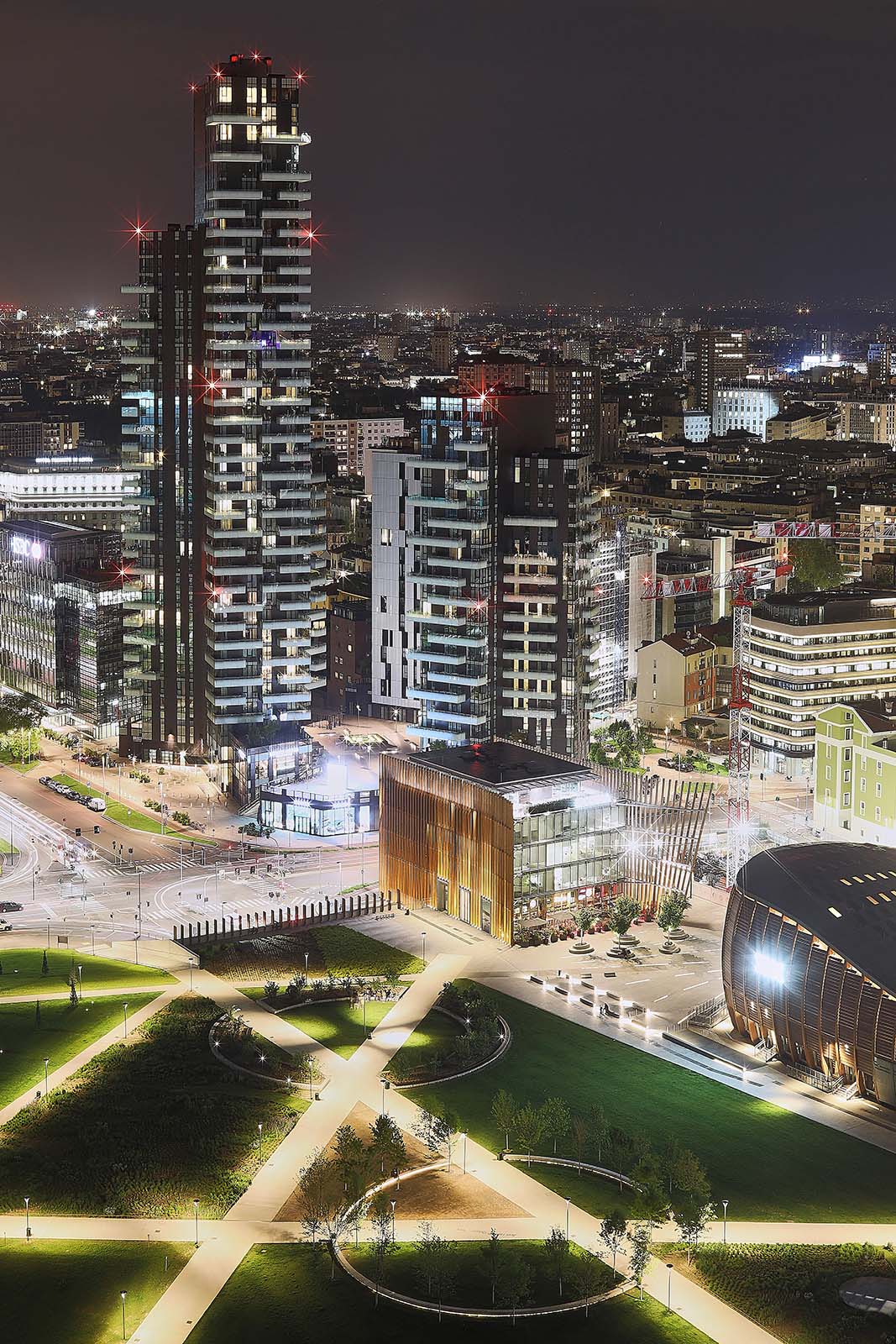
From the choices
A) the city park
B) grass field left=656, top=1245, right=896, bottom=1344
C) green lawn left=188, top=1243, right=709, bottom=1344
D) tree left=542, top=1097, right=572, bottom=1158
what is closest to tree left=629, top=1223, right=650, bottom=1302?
the city park

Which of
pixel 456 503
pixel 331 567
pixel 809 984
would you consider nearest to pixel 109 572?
pixel 456 503

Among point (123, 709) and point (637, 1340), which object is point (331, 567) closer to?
point (123, 709)

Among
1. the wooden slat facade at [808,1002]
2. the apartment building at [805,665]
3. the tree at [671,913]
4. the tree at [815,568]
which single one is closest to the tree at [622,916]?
the tree at [671,913]

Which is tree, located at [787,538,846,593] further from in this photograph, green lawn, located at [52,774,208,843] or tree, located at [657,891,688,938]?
tree, located at [657,891,688,938]

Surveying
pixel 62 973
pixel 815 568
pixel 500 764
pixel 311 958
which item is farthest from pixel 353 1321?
pixel 815 568

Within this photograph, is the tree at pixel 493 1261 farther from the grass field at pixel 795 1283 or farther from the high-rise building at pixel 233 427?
the high-rise building at pixel 233 427

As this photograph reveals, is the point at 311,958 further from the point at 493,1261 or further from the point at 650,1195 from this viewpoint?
the point at 493,1261
